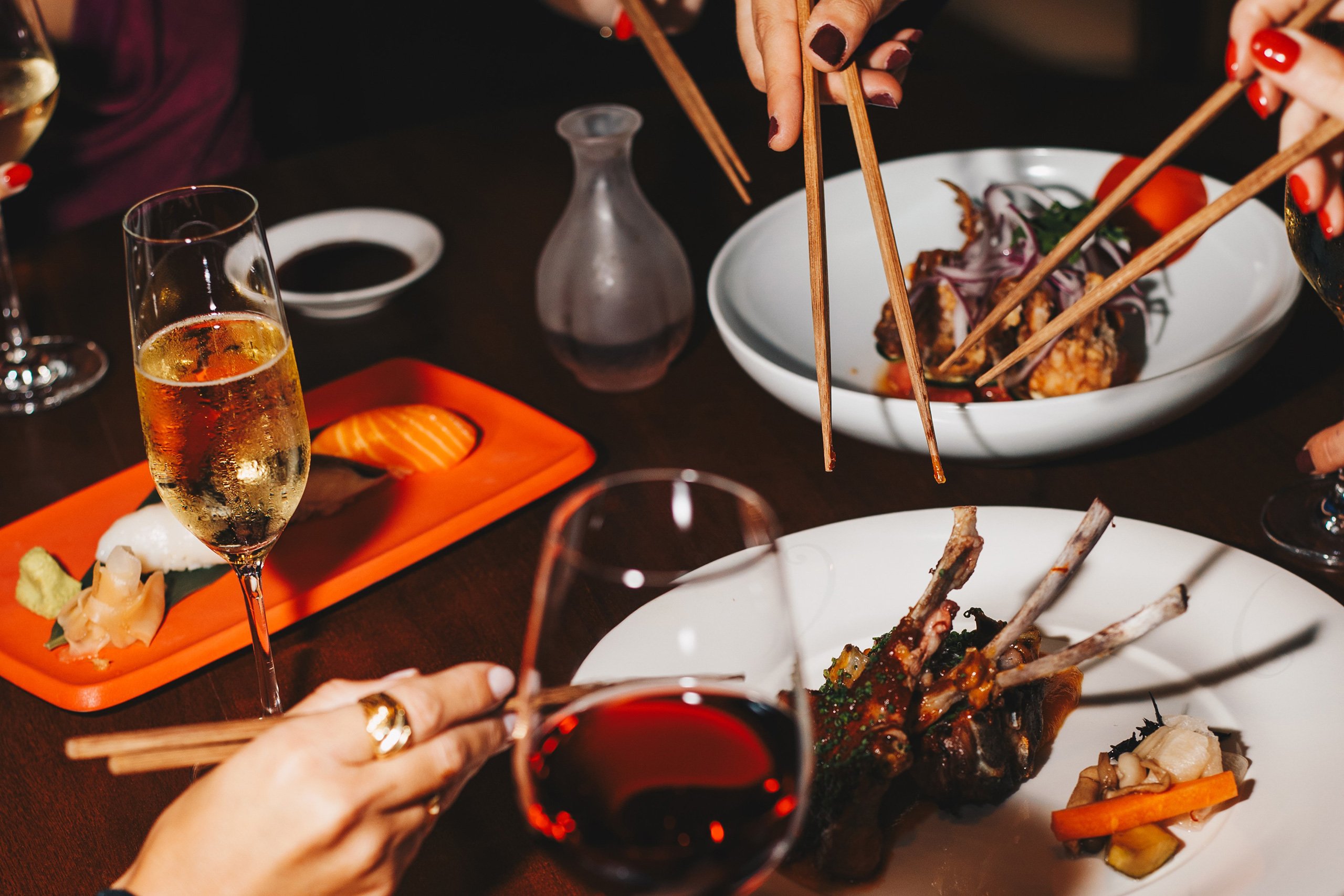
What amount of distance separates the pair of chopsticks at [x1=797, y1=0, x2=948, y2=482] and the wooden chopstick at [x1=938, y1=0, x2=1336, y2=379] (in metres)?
0.09

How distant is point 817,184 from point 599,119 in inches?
28.7

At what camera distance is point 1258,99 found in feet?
3.45

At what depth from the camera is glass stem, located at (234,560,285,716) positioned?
111 centimetres

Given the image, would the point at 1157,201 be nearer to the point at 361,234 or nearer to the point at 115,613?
the point at 361,234

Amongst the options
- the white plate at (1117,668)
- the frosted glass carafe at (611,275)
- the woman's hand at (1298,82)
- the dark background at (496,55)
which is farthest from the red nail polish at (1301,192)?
the dark background at (496,55)

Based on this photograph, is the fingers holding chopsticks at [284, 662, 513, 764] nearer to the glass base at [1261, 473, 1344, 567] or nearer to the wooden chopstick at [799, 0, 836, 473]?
the wooden chopstick at [799, 0, 836, 473]

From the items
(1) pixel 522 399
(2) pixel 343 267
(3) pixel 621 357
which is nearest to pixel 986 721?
(3) pixel 621 357

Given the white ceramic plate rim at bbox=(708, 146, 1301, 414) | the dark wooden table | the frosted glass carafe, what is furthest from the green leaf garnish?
the frosted glass carafe

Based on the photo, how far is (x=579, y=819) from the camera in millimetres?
714

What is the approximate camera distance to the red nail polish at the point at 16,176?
171 centimetres

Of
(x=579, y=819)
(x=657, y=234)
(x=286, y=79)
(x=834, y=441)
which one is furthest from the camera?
(x=286, y=79)

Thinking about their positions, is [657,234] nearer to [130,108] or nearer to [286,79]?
[130,108]

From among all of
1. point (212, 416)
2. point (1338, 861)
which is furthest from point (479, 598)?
point (1338, 861)

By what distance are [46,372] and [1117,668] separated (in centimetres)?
166
